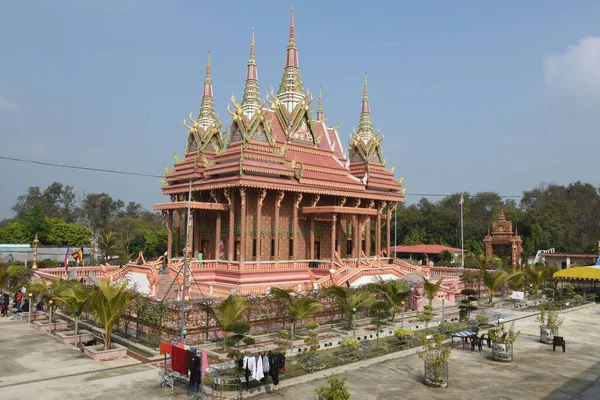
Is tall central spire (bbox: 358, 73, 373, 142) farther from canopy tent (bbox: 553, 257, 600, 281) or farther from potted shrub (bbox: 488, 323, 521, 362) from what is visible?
potted shrub (bbox: 488, 323, 521, 362)

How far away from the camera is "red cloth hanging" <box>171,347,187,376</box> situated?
12094 mm

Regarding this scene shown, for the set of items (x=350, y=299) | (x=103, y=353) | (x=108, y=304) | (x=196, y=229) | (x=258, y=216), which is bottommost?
(x=103, y=353)

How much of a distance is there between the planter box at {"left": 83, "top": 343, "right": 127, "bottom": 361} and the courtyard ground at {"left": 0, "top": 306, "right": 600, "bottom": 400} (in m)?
0.25

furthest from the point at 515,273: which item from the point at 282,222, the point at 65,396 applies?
the point at 65,396

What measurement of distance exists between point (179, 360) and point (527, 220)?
61.4 m

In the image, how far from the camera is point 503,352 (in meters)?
15.4

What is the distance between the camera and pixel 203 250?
32156mm

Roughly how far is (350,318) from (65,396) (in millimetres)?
11314

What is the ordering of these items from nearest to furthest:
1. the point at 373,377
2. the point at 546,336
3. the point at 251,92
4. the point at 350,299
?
the point at 373,377, the point at 546,336, the point at 350,299, the point at 251,92

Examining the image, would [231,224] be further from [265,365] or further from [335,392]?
[335,392]

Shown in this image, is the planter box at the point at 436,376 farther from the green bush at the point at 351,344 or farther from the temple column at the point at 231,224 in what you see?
the temple column at the point at 231,224

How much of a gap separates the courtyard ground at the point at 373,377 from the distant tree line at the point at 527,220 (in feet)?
157

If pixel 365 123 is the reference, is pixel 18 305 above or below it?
below

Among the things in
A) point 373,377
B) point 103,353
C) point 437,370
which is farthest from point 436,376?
point 103,353
